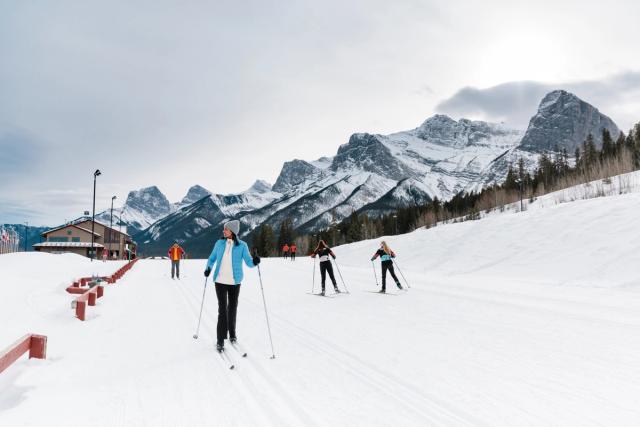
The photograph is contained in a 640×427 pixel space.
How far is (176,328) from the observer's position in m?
8.40

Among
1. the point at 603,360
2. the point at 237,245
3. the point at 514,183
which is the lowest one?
the point at 603,360

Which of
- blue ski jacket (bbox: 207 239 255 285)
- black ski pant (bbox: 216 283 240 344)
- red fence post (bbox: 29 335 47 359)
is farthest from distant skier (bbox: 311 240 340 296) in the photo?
red fence post (bbox: 29 335 47 359)

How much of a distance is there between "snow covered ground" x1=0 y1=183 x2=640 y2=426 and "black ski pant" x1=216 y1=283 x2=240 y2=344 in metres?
0.39

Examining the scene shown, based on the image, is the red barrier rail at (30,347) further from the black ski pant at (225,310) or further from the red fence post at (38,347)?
the black ski pant at (225,310)

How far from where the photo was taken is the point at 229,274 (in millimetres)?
6832

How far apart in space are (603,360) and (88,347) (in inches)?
324

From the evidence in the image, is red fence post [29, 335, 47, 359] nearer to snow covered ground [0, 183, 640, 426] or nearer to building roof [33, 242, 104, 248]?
snow covered ground [0, 183, 640, 426]

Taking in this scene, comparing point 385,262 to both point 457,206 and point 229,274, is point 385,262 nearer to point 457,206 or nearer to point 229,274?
point 229,274

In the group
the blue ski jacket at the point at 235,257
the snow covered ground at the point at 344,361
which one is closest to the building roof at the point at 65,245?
the snow covered ground at the point at 344,361

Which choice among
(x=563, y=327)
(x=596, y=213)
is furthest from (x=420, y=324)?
(x=596, y=213)

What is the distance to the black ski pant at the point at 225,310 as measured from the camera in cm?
664

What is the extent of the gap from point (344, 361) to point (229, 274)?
2441 mm

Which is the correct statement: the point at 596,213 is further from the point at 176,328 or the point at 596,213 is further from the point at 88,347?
the point at 88,347

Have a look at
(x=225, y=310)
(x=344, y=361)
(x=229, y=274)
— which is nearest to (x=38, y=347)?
(x=225, y=310)
